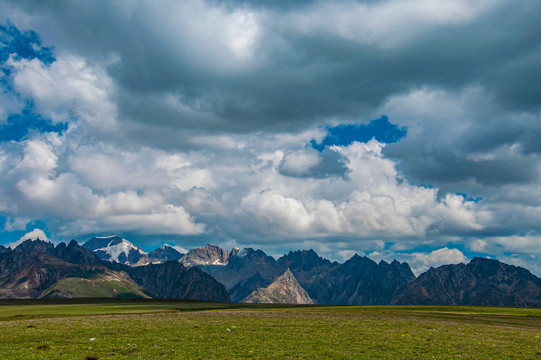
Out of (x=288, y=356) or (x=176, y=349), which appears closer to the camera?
(x=288, y=356)

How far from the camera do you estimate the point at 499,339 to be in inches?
2184

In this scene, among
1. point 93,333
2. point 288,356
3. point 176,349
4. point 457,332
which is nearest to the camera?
point 288,356

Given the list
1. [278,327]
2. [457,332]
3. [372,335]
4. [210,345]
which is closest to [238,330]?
[278,327]

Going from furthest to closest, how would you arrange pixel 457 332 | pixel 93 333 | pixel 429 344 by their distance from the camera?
pixel 457 332
pixel 93 333
pixel 429 344

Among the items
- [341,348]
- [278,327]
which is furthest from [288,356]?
[278,327]

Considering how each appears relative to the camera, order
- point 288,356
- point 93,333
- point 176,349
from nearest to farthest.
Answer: point 288,356, point 176,349, point 93,333

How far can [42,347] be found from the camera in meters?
41.9

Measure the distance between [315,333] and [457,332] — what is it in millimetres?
23693

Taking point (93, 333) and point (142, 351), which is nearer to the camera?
point (142, 351)

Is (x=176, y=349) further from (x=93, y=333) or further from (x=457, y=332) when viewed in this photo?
(x=457, y=332)

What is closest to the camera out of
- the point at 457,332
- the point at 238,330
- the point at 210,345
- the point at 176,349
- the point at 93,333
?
the point at 176,349

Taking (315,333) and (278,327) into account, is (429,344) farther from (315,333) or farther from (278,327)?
(278,327)

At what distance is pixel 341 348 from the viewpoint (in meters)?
43.8

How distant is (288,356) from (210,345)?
996 cm
